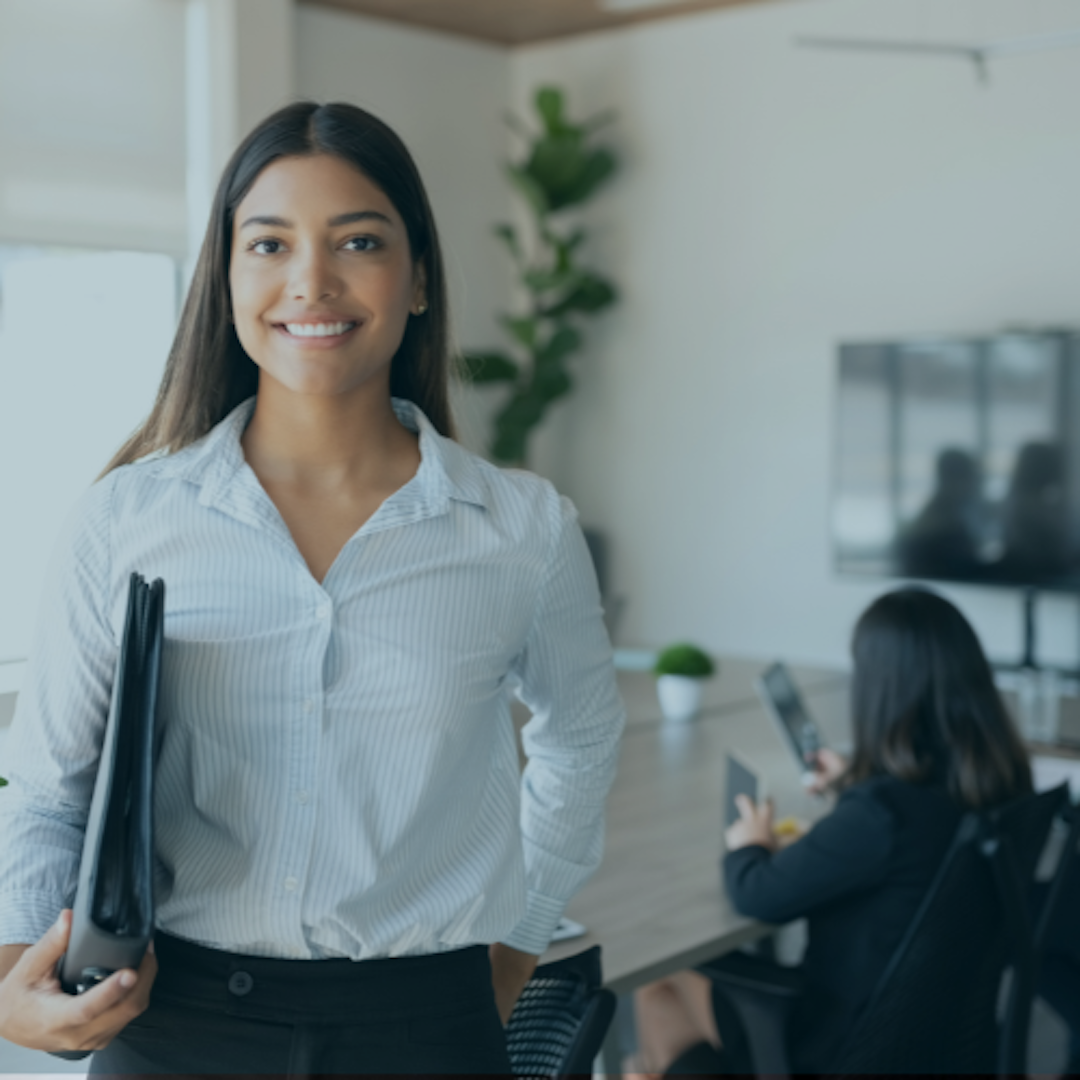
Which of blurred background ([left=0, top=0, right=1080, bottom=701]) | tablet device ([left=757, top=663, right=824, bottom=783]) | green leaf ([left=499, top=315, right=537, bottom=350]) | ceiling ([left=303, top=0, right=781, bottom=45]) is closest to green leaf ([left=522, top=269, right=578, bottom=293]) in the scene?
green leaf ([left=499, top=315, right=537, bottom=350])

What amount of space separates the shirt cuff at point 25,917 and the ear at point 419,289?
0.59 meters

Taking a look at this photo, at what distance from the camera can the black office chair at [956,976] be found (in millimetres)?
1798

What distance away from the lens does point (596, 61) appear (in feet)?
18.9

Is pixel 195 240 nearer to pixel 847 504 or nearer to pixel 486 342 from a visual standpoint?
pixel 486 342

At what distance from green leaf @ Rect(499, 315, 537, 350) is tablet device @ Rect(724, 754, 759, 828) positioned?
11.8 ft

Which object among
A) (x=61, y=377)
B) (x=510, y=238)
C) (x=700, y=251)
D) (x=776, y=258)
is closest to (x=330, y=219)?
(x=61, y=377)

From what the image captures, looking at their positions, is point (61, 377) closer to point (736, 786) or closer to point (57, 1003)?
point (736, 786)

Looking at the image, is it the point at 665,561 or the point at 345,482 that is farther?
the point at 665,561

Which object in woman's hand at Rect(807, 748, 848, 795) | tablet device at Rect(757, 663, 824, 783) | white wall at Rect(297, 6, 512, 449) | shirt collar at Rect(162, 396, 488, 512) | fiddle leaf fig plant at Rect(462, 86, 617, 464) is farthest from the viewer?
fiddle leaf fig plant at Rect(462, 86, 617, 464)

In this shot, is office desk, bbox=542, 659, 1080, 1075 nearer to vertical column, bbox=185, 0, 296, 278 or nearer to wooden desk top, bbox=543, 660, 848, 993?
wooden desk top, bbox=543, 660, 848, 993

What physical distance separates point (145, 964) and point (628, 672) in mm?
3082

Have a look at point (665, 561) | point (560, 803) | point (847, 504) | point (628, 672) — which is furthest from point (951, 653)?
point (665, 561)

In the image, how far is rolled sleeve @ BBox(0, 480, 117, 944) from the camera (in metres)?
1.04

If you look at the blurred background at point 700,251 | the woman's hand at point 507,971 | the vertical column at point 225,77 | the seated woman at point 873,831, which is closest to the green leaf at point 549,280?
the blurred background at point 700,251
